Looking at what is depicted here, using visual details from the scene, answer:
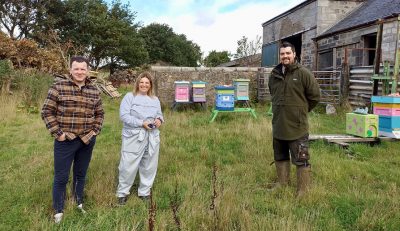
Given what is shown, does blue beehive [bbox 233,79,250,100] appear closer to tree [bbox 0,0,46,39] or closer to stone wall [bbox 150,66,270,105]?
stone wall [bbox 150,66,270,105]

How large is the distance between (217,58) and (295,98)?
162 feet

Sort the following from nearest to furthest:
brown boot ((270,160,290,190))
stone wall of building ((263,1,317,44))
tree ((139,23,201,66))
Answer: brown boot ((270,160,290,190)) → stone wall of building ((263,1,317,44)) → tree ((139,23,201,66))

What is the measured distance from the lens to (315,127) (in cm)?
898

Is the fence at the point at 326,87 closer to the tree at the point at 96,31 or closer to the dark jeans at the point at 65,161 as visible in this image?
the dark jeans at the point at 65,161

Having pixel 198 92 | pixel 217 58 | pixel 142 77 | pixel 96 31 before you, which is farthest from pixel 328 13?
pixel 217 58

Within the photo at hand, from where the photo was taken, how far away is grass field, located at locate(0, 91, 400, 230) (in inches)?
133

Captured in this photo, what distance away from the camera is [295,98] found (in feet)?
13.8

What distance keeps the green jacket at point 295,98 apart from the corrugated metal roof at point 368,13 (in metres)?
9.27

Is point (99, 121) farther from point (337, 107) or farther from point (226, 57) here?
point (226, 57)

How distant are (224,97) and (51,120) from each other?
7.30m

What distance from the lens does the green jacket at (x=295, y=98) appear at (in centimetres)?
419

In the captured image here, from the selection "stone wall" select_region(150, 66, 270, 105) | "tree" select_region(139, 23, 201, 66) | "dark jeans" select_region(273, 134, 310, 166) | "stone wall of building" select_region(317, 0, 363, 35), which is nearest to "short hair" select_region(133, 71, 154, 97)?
"dark jeans" select_region(273, 134, 310, 166)

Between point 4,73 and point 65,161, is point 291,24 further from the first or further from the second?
point 65,161

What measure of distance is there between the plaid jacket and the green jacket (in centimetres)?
228
